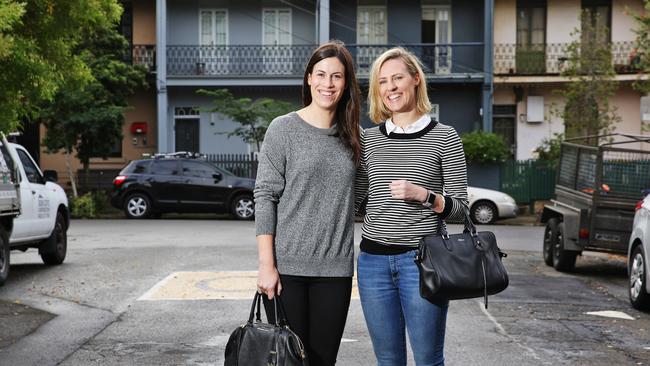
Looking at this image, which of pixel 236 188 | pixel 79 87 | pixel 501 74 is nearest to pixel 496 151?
pixel 501 74

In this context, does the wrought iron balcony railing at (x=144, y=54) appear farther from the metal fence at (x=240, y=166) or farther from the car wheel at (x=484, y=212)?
the car wheel at (x=484, y=212)

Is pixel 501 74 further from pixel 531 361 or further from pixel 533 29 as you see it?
pixel 531 361

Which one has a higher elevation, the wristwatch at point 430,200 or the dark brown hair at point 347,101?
the dark brown hair at point 347,101

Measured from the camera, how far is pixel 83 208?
25656 mm

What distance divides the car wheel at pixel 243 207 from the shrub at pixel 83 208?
Answer: 4.70 m

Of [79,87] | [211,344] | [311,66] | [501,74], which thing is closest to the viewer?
[311,66]

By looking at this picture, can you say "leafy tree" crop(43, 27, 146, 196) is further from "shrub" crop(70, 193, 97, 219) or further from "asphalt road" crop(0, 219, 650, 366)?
"asphalt road" crop(0, 219, 650, 366)

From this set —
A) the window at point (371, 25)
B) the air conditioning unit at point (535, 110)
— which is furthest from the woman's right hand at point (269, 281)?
the window at point (371, 25)

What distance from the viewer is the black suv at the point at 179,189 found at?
77.5 ft

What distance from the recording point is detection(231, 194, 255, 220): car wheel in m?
23.4

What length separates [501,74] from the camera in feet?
98.0

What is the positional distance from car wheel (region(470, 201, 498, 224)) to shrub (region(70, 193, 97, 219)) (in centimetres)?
1081

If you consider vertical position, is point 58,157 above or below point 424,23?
below

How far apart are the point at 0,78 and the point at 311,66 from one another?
702 cm
